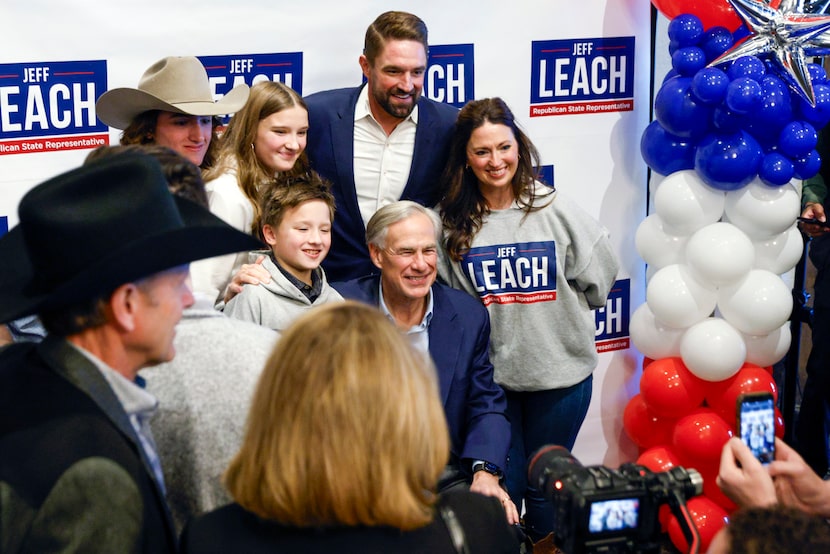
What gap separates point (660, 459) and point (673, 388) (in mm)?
316

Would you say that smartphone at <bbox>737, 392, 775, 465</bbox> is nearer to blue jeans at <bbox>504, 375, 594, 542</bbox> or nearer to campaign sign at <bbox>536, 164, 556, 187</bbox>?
blue jeans at <bbox>504, 375, 594, 542</bbox>

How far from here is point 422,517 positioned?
4.69ft

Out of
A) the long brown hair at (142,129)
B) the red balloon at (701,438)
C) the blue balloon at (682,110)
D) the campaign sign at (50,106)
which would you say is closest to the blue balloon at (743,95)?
the blue balloon at (682,110)

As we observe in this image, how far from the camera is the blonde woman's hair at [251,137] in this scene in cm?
A: 317

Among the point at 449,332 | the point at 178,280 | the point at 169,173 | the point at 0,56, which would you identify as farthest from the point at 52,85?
the point at 178,280

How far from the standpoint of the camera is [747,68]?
3.38m

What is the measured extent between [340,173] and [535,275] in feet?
2.59

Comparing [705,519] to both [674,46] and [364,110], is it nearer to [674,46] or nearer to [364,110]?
[674,46]

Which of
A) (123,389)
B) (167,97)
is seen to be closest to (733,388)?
(167,97)

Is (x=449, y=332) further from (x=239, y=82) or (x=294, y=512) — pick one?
(x=294, y=512)

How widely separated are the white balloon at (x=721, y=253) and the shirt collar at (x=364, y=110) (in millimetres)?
1128

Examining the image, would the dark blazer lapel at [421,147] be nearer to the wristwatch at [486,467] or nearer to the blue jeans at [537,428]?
the blue jeans at [537,428]

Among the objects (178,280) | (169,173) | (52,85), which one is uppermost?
(52,85)

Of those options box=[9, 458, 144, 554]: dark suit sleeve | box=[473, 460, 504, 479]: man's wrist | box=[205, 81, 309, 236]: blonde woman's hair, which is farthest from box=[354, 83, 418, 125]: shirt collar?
box=[9, 458, 144, 554]: dark suit sleeve
